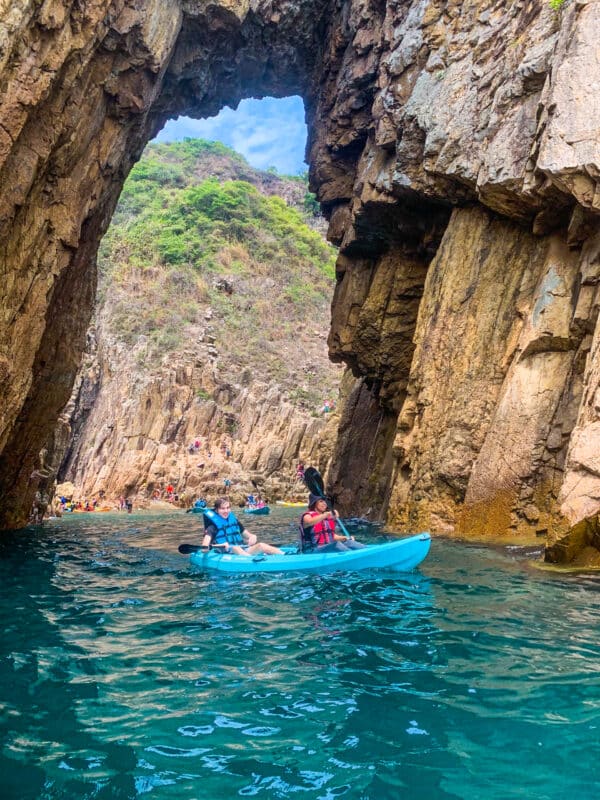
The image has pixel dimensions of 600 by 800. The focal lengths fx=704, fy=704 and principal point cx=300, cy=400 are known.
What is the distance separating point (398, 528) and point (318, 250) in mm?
45591

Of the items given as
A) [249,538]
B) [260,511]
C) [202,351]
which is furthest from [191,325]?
[249,538]

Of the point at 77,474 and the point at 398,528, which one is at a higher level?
the point at 398,528

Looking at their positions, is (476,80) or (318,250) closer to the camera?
(476,80)

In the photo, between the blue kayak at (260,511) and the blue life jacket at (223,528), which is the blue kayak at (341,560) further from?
the blue kayak at (260,511)

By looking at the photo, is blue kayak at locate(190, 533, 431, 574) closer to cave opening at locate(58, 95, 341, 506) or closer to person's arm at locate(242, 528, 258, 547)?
person's arm at locate(242, 528, 258, 547)

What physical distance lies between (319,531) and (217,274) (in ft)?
136

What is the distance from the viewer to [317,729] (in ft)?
13.7

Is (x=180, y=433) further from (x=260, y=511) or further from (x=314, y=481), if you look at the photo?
(x=314, y=481)

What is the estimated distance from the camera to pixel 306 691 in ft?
16.0

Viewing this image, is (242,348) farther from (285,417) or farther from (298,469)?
(298,469)

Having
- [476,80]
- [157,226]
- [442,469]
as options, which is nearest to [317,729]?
[442,469]

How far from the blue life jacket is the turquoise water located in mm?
2619

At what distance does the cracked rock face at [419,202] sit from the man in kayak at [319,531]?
3.22 meters

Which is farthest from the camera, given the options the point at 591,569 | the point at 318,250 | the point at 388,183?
the point at 318,250
